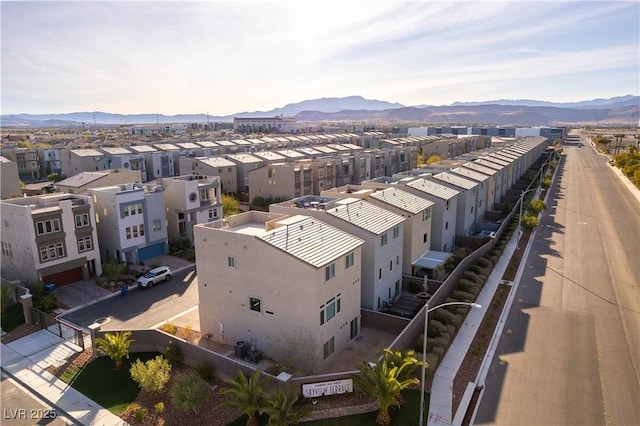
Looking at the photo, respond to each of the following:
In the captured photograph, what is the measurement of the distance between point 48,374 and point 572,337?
111 feet

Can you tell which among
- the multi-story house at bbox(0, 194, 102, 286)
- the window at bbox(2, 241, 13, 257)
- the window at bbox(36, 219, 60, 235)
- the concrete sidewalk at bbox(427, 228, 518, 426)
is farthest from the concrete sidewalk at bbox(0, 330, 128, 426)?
the concrete sidewalk at bbox(427, 228, 518, 426)

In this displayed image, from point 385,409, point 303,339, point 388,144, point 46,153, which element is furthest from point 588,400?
point 46,153

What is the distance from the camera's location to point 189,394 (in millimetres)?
20938

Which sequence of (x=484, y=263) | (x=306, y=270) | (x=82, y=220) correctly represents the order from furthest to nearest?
(x=484, y=263), (x=82, y=220), (x=306, y=270)

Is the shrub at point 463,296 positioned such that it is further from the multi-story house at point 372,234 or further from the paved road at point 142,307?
the paved road at point 142,307

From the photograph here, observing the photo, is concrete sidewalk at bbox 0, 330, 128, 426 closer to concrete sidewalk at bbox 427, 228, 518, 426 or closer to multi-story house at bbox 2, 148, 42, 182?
concrete sidewalk at bbox 427, 228, 518, 426

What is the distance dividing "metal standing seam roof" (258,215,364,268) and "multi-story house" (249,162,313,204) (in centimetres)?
3839

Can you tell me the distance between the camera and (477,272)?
38.2 metres

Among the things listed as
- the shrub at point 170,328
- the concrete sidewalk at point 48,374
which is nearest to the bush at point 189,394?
the concrete sidewalk at point 48,374

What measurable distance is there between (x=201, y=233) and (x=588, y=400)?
948 inches

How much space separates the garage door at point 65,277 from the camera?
122 feet

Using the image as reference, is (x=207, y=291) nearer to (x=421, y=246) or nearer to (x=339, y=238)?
(x=339, y=238)

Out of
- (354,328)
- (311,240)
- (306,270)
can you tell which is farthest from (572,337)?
(306,270)

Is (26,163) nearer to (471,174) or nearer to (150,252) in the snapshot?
(150,252)
